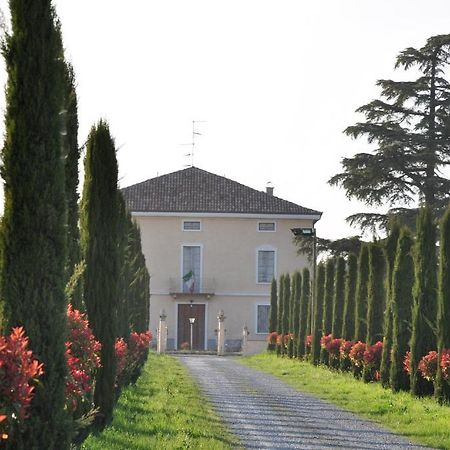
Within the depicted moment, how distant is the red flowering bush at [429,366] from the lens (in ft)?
64.2

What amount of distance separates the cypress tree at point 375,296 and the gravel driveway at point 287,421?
95.5 inches

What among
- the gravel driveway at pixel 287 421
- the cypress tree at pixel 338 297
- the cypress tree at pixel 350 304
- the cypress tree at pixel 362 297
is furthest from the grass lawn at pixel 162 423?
the cypress tree at pixel 338 297

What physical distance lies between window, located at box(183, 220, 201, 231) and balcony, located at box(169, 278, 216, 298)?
2791 mm

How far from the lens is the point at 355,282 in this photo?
30312mm

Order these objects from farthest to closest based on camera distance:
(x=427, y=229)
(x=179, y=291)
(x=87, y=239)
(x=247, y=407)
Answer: (x=179, y=291), (x=427, y=229), (x=247, y=407), (x=87, y=239)

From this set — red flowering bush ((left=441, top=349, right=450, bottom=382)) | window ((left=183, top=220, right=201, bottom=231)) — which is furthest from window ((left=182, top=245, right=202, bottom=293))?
red flowering bush ((left=441, top=349, right=450, bottom=382))

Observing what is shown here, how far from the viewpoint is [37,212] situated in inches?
357

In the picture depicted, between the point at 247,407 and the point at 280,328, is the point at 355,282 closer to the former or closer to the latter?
the point at 247,407

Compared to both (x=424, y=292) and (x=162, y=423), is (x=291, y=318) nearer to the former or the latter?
(x=424, y=292)

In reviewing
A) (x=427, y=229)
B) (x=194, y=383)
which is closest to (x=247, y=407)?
(x=427, y=229)

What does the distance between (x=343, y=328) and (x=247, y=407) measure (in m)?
11.9

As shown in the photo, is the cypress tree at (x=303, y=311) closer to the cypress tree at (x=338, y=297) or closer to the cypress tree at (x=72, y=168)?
the cypress tree at (x=338, y=297)

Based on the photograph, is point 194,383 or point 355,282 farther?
point 355,282

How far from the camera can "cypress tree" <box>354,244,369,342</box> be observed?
91.9 ft
